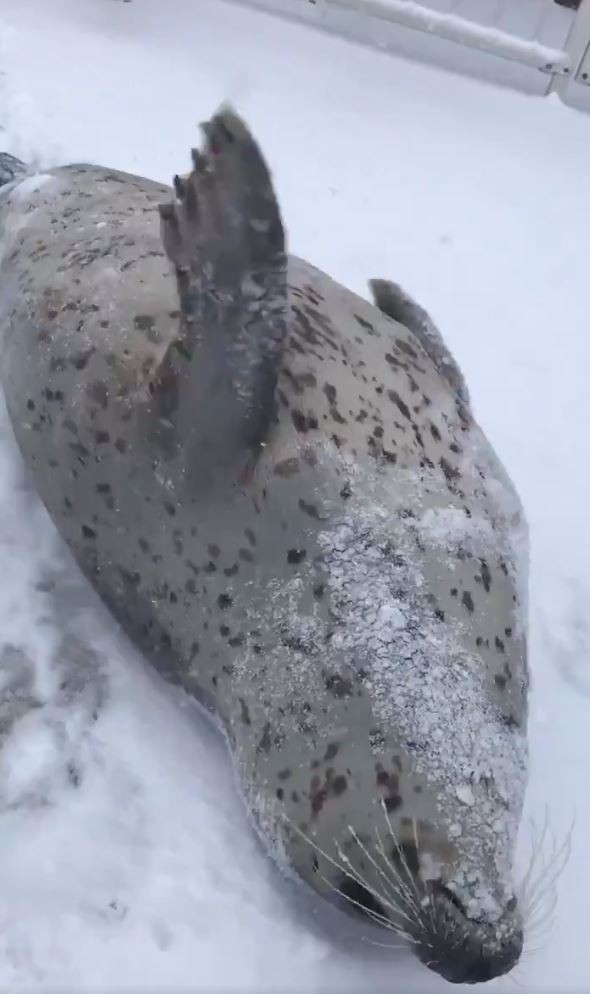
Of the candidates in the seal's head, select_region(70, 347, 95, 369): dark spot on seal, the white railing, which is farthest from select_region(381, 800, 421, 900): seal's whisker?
the white railing

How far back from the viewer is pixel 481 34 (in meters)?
3.61

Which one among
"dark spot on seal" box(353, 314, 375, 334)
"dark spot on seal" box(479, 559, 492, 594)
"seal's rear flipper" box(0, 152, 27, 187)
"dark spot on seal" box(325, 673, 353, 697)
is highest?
"dark spot on seal" box(353, 314, 375, 334)

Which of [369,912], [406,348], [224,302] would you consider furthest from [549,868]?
[224,302]

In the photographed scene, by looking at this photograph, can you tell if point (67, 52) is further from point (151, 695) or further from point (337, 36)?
point (151, 695)

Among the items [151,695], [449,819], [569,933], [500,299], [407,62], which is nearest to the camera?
[449,819]

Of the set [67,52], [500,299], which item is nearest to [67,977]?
[500,299]

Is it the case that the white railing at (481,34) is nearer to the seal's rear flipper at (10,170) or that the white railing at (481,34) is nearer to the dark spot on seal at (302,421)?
the seal's rear flipper at (10,170)

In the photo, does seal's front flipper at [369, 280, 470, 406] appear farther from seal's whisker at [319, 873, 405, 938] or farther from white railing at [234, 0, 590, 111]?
white railing at [234, 0, 590, 111]

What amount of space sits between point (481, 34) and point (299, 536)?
2779 millimetres

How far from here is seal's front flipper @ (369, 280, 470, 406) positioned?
217cm

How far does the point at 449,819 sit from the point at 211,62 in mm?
3064

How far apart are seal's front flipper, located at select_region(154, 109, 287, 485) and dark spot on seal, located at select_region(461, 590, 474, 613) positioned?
414 mm

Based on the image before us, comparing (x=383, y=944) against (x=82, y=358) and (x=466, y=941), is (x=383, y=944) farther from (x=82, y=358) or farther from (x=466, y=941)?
(x=82, y=358)

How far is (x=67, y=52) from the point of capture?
138 inches
